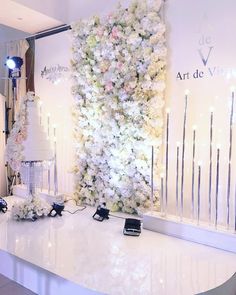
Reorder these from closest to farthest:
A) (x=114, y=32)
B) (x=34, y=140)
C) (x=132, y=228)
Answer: (x=132, y=228), (x=34, y=140), (x=114, y=32)

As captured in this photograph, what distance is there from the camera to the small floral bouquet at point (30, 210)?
294 centimetres

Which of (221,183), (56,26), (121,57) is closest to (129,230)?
(221,183)

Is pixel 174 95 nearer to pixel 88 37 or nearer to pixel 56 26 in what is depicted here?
pixel 88 37

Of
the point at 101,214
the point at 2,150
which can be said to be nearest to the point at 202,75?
the point at 101,214

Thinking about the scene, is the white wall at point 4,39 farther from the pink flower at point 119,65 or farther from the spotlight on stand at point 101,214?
the spotlight on stand at point 101,214

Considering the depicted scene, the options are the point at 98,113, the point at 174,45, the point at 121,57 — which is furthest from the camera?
the point at 98,113

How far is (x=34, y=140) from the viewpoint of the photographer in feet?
9.65

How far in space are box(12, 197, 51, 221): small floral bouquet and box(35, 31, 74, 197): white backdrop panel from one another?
2.81 ft

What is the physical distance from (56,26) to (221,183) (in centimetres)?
296

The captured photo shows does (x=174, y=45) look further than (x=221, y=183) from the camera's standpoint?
Yes

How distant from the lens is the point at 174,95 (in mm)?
2895

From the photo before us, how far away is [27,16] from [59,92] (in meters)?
1.01

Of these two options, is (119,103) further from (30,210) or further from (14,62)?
(14,62)

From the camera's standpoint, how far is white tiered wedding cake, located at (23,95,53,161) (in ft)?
9.54
